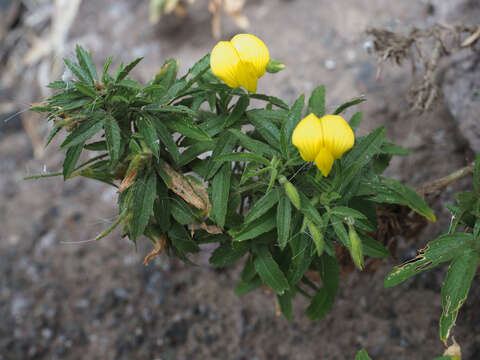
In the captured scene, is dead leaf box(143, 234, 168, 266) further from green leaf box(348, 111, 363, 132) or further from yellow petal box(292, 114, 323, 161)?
green leaf box(348, 111, 363, 132)

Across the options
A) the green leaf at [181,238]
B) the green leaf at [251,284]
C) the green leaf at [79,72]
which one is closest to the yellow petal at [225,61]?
the green leaf at [79,72]

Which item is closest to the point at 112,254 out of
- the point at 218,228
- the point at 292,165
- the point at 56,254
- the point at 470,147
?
the point at 56,254

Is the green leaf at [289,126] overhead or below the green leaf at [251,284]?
overhead

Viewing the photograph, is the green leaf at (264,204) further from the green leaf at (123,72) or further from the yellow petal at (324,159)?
the green leaf at (123,72)

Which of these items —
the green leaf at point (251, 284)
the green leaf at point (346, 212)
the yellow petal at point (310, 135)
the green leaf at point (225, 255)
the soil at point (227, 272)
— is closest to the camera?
the yellow petal at point (310, 135)

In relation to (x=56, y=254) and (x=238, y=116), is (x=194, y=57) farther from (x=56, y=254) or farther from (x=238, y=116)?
(x=238, y=116)

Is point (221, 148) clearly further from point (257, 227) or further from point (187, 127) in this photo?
point (257, 227)

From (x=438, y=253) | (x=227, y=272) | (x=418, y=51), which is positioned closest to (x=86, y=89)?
(x=438, y=253)
